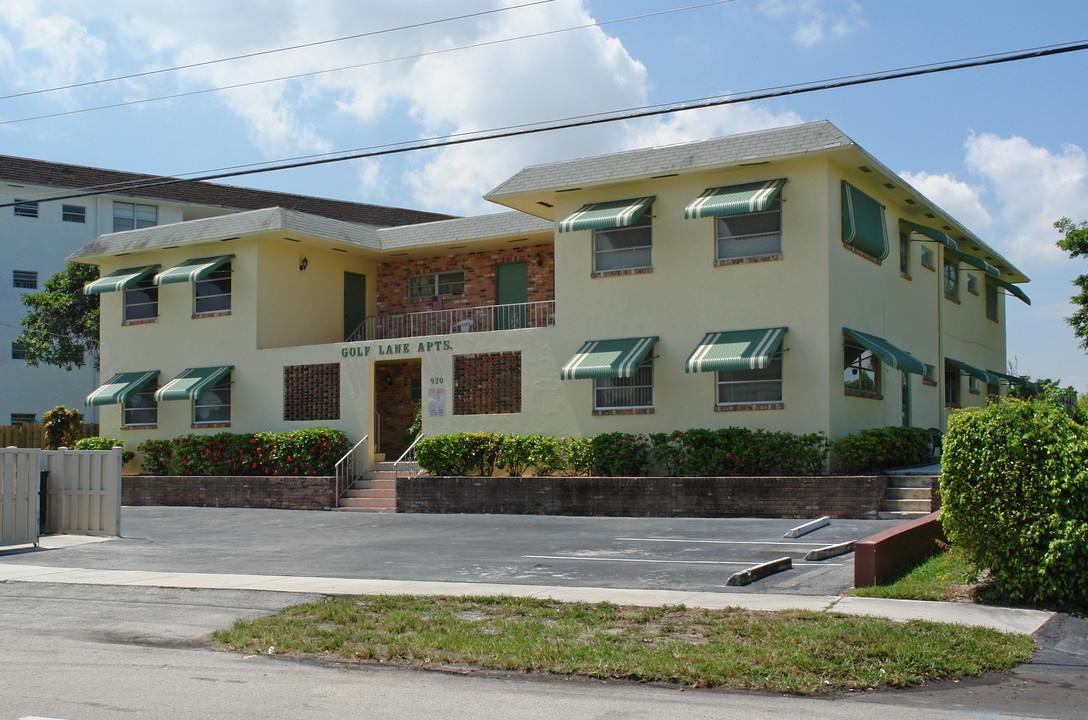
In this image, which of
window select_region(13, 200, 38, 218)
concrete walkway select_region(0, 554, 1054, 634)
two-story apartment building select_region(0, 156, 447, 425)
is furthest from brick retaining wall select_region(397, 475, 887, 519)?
window select_region(13, 200, 38, 218)

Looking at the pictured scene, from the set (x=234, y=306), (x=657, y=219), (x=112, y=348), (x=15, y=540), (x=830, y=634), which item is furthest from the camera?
(x=112, y=348)

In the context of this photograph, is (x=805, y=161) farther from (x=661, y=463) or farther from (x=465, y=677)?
(x=465, y=677)

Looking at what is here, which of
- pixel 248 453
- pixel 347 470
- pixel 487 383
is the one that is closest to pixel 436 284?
pixel 487 383

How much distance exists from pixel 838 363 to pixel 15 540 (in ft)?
49.3

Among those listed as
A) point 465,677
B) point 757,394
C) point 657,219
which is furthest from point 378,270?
point 465,677

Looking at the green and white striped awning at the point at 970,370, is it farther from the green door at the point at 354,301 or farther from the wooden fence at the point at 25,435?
the wooden fence at the point at 25,435

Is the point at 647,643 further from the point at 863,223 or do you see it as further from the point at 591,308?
the point at 863,223

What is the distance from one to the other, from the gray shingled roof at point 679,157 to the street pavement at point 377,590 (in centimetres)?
719

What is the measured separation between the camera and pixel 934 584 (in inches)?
432

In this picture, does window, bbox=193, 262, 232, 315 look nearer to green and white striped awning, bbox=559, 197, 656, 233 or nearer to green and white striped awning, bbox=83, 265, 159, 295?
green and white striped awning, bbox=83, 265, 159, 295

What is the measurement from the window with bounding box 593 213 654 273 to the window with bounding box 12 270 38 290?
1258 inches

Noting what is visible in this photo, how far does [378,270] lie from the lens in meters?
30.5

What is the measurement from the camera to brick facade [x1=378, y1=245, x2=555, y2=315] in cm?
2756

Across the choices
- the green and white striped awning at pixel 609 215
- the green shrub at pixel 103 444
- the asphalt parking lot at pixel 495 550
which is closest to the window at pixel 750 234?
the green and white striped awning at pixel 609 215
